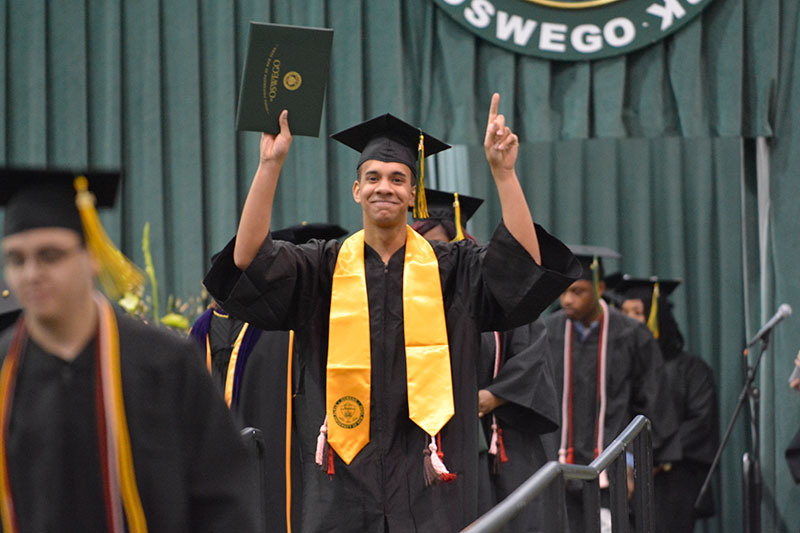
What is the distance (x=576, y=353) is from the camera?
6.44 meters

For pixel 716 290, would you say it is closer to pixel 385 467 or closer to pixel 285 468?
pixel 285 468

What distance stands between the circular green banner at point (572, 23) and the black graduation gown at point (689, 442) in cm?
214

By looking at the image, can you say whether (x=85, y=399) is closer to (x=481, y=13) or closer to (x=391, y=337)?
(x=391, y=337)

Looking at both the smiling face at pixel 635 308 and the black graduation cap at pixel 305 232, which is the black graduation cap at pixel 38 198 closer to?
the black graduation cap at pixel 305 232

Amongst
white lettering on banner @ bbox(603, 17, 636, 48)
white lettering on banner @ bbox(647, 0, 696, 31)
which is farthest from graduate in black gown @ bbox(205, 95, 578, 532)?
white lettering on banner @ bbox(647, 0, 696, 31)

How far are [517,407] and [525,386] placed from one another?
13 centimetres

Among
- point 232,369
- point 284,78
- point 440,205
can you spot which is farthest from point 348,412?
point 440,205

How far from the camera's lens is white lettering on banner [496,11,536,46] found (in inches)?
254

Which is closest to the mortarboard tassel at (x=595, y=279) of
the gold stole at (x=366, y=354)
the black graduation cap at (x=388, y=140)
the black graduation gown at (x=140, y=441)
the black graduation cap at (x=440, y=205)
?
the black graduation cap at (x=440, y=205)

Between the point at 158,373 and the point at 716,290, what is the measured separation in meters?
6.42

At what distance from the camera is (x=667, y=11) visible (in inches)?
250

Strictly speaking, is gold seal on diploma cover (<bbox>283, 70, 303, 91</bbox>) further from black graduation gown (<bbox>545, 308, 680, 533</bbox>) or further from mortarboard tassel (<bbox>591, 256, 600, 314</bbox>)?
black graduation gown (<bbox>545, 308, 680, 533</bbox>)

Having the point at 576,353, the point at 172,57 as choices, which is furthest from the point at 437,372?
the point at 172,57

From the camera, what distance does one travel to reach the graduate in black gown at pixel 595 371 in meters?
6.27
